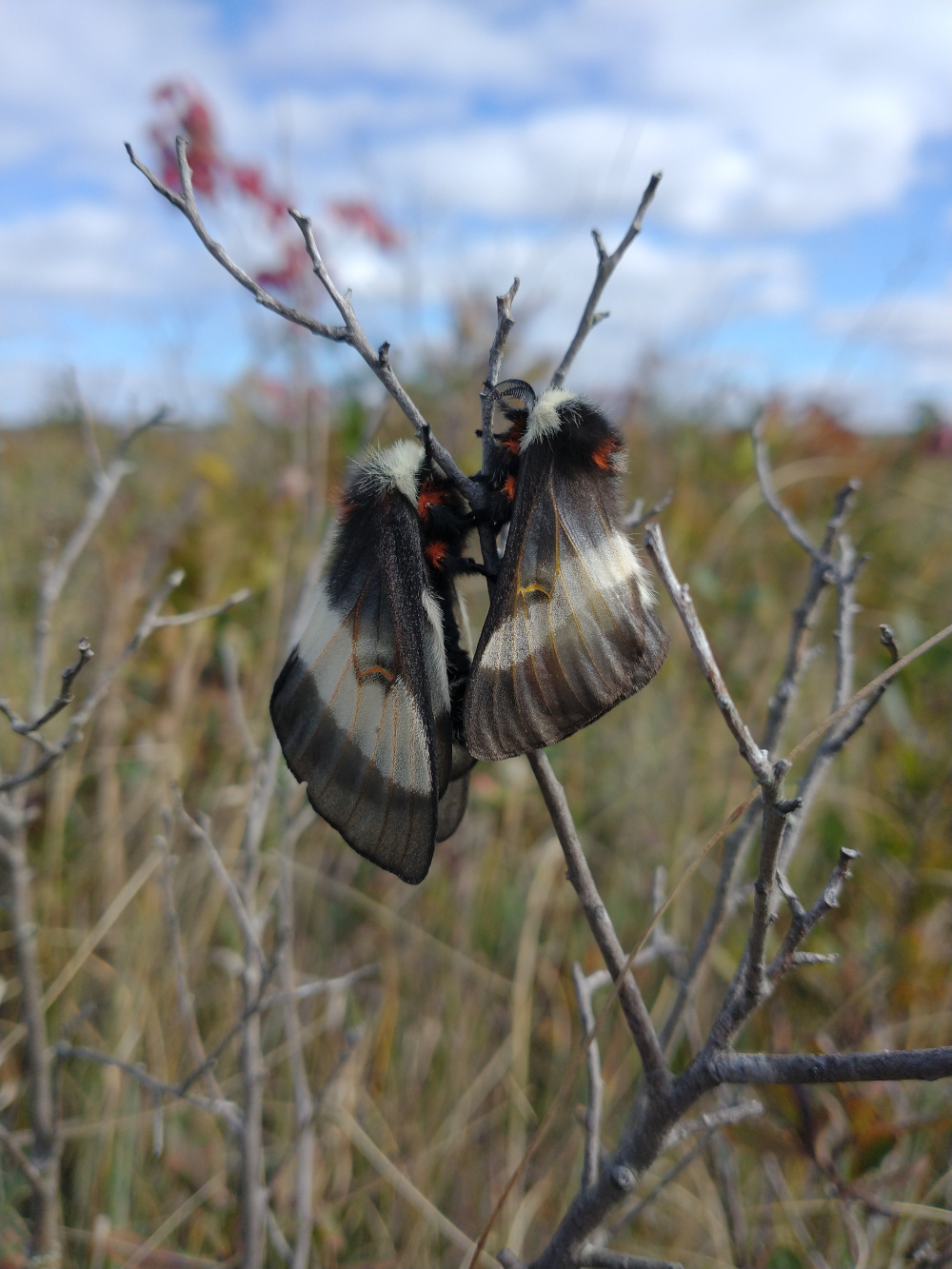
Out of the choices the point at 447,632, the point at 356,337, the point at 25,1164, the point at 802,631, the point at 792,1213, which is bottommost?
the point at 792,1213

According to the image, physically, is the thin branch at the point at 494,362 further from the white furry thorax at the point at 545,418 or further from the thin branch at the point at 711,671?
the thin branch at the point at 711,671

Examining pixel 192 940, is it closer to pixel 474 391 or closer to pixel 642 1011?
pixel 642 1011

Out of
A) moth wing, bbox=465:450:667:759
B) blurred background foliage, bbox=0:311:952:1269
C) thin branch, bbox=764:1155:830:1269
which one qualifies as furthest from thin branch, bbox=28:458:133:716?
thin branch, bbox=764:1155:830:1269

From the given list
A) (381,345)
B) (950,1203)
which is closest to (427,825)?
(381,345)

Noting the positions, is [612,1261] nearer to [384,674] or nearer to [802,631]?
[384,674]

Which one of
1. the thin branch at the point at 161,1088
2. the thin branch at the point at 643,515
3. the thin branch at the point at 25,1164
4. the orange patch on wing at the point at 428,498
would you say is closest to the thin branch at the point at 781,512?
the thin branch at the point at 643,515

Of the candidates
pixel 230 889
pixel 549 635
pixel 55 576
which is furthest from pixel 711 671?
pixel 55 576
